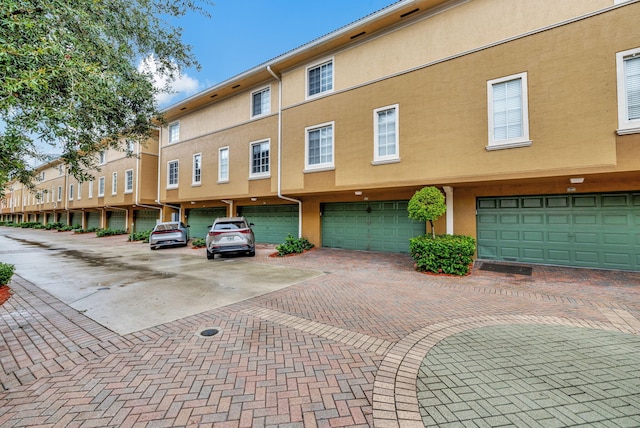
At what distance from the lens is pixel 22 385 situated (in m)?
2.95

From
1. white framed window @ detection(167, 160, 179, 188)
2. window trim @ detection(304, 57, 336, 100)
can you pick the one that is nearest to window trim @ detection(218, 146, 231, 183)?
white framed window @ detection(167, 160, 179, 188)

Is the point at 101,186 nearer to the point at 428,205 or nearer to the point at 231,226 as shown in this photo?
the point at 231,226

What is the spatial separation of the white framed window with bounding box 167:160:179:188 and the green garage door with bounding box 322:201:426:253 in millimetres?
11475

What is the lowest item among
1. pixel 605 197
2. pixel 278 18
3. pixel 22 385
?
pixel 22 385

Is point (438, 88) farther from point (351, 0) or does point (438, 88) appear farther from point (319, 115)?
point (351, 0)

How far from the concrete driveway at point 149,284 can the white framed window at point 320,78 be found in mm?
7934

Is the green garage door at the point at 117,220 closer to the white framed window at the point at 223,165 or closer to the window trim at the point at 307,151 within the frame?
the white framed window at the point at 223,165

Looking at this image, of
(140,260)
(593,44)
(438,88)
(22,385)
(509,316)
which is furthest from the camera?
(140,260)

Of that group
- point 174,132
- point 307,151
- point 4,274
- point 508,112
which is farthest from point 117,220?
point 508,112

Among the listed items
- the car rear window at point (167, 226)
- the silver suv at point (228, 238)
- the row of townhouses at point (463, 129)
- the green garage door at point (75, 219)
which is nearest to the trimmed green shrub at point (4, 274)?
the silver suv at point (228, 238)

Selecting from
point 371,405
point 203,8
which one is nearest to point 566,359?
point 371,405

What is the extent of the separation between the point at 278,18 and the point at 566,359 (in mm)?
14151

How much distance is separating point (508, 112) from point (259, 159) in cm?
1074

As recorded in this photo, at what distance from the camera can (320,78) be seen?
482 inches
